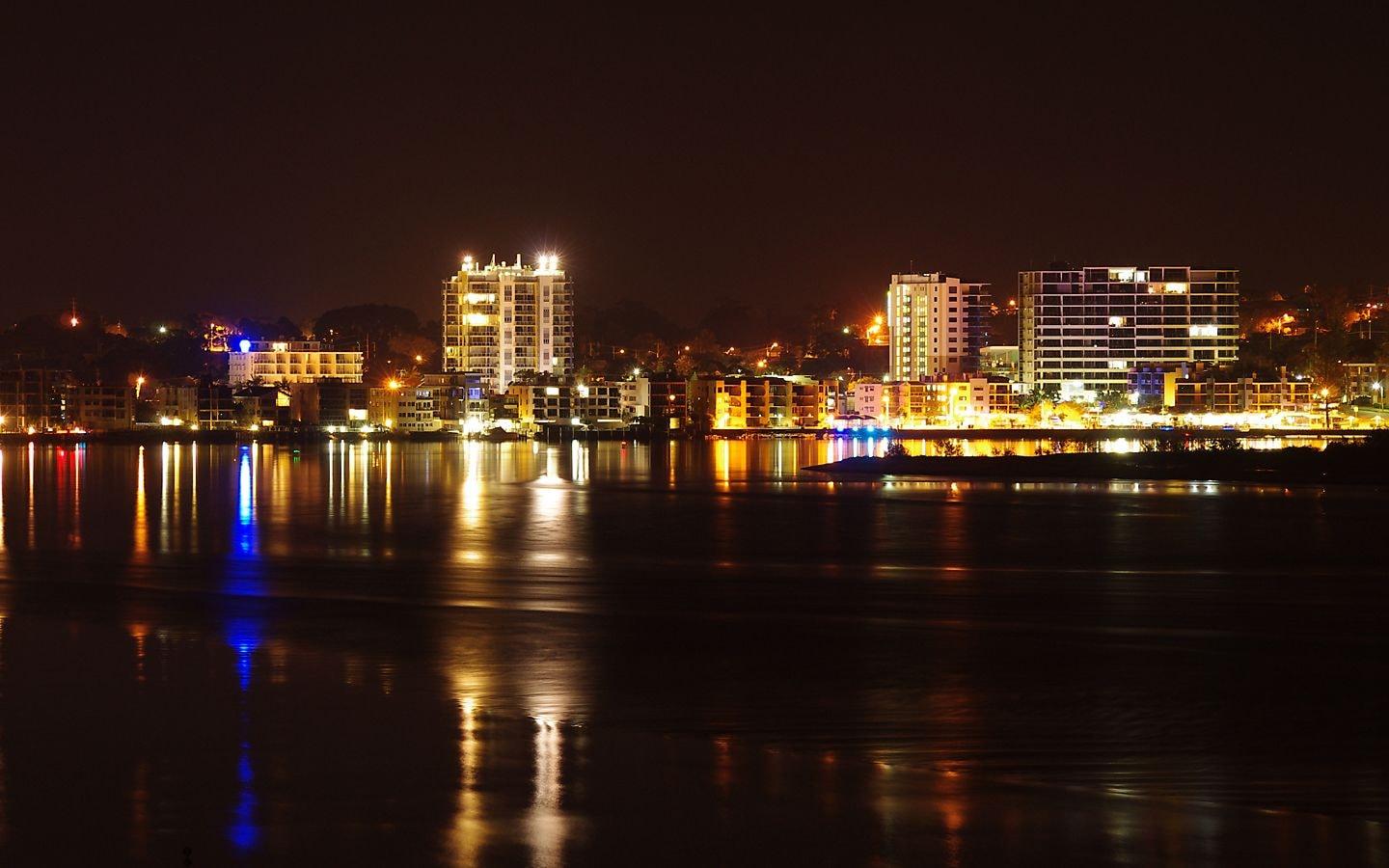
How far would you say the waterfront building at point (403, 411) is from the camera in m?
126

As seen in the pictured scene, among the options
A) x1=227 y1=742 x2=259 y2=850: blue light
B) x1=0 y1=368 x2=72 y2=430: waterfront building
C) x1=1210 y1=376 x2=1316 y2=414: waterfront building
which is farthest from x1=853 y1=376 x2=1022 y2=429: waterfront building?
x1=227 y1=742 x2=259 y2=850: blue light

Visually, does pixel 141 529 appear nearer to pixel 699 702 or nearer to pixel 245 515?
pixel 245 515

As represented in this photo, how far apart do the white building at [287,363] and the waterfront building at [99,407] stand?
1595cm

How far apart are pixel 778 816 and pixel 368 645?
22.6ft

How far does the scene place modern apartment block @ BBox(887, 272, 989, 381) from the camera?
141750 mm

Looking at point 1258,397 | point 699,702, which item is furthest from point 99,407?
point 699,702

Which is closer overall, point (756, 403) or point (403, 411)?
point (403, 411)

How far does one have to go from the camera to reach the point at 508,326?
457 ft

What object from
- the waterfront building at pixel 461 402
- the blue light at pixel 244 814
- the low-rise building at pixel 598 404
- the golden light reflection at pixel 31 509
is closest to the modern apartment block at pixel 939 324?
the low-rise building at pixel 598 404

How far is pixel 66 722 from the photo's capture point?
10.9 metres

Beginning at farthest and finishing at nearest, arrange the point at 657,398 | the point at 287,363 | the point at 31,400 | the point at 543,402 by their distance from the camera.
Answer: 1. the point at 287,363
2. the point at 657,398
3. the point at 31,400
4. the point at 543,402

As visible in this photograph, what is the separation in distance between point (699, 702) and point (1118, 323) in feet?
416

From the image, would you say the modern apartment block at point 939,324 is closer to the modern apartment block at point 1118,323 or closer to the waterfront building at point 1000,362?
the waterfront building at point 1000,362

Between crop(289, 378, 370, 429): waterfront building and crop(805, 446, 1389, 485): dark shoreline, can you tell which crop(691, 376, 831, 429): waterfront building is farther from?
crop(805, 446, 1389, 485): dark shoreline
